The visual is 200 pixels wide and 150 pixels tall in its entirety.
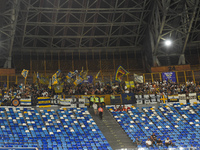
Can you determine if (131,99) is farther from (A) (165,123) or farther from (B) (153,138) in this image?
(B) (153,138)

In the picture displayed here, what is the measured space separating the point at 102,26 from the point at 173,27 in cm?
986

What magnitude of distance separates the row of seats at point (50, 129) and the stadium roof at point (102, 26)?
11179mm

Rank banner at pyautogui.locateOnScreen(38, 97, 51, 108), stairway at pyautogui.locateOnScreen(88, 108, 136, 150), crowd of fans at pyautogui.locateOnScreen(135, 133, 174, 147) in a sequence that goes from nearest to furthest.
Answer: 1. crowd of fans at pyautogui.locateOnScreen(135, 133, 174, 147)
2. stairway at pyautogui.locateOnScreen(88, 108, 136, 150)
3. banner at pyautogui.locateOnScreen(38, 97, 51, 108)

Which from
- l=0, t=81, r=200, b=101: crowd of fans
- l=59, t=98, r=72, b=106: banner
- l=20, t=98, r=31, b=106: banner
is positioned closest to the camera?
l=20, t=98, r=31, b=106: banner

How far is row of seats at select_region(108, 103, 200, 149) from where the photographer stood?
3003cm

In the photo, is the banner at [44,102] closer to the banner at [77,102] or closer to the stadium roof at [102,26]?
the banner at [77,102]

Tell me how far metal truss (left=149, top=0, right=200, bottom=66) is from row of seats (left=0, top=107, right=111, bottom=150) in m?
15.4

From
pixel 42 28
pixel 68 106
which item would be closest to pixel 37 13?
pixel 42 28

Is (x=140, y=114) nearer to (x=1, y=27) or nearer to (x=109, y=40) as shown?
(x=109, y=40)

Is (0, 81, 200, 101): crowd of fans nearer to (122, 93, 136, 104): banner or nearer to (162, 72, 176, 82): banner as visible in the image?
(122, 93, 136, 104): banner

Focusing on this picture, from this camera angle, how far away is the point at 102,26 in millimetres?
45031

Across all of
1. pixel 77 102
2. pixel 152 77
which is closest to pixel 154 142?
pixel 77 102

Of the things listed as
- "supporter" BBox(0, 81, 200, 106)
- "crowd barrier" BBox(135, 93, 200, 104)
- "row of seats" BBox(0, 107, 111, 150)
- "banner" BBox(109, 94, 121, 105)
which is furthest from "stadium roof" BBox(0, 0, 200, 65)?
"row of seats" BBox(0, 107, 111, 150)

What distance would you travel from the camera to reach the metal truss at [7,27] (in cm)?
3634
